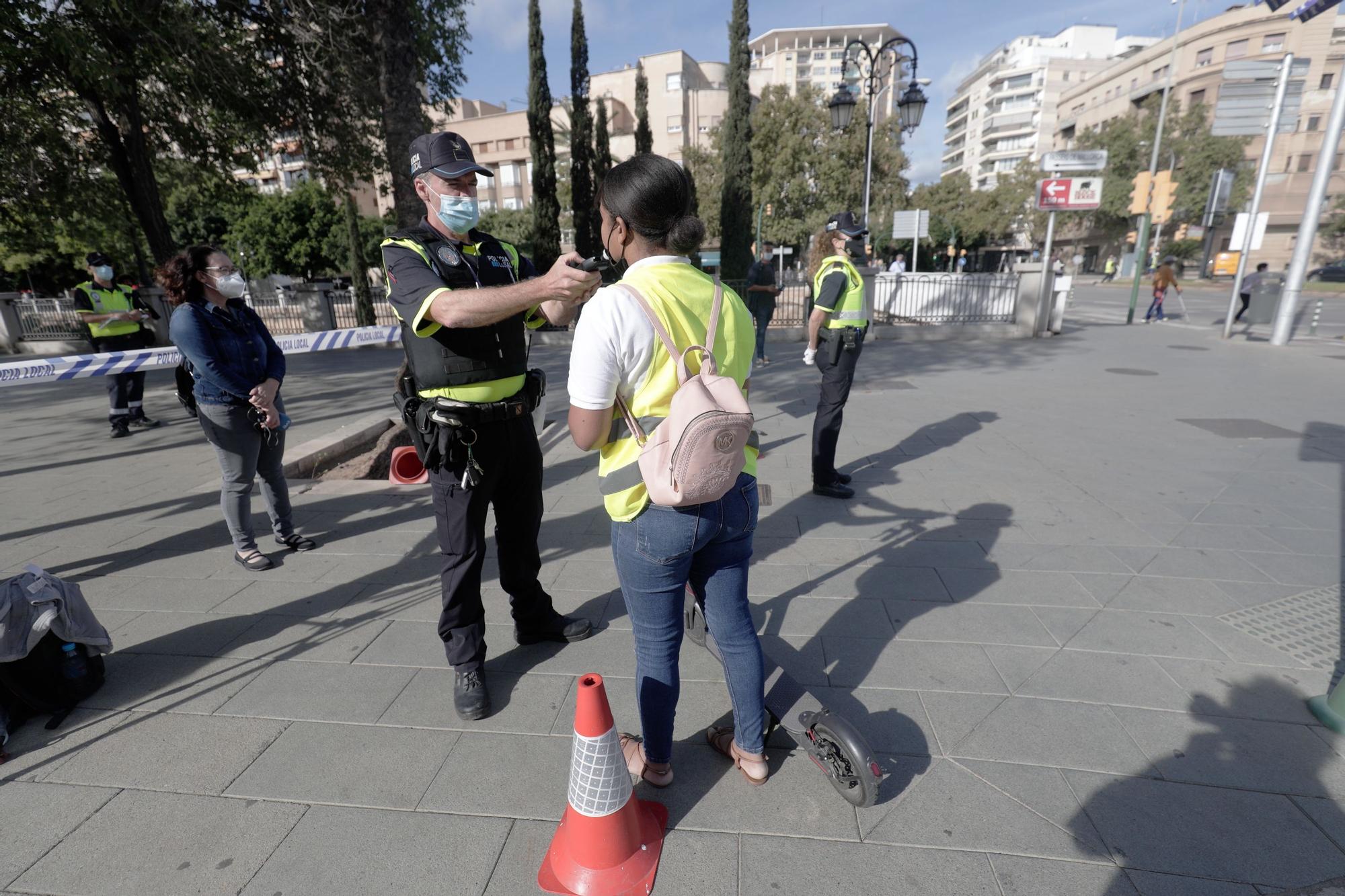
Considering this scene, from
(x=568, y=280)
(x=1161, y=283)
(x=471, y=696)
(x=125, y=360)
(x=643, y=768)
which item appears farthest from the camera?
(x=1161, y=283)

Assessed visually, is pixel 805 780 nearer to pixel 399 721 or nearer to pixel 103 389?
pixel 399 721

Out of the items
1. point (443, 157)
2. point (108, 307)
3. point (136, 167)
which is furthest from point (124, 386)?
point (443, 157)

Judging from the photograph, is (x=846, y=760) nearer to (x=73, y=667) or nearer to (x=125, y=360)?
(x=73, y=667)

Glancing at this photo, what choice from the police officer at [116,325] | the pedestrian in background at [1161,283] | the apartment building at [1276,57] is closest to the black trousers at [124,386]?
the police officer at [116,325]

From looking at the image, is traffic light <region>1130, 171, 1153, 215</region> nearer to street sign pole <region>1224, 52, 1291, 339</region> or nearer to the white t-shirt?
street sign pole <region>1224, 52, 1291, 339</region>

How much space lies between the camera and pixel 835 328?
475 cm

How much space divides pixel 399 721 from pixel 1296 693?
3.64m

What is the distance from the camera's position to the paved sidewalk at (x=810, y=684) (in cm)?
189

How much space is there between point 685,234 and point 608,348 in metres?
0.41

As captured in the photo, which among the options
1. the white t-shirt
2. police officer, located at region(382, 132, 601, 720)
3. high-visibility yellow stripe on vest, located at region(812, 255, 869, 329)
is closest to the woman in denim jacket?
police officer, located at region(382, 132, 601, 720)

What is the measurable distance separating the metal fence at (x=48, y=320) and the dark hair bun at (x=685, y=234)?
2038cm

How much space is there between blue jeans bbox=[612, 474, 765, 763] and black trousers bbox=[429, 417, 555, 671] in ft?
2.91

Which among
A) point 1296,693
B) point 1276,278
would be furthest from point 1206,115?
point 1296,693

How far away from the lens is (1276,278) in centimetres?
1611
